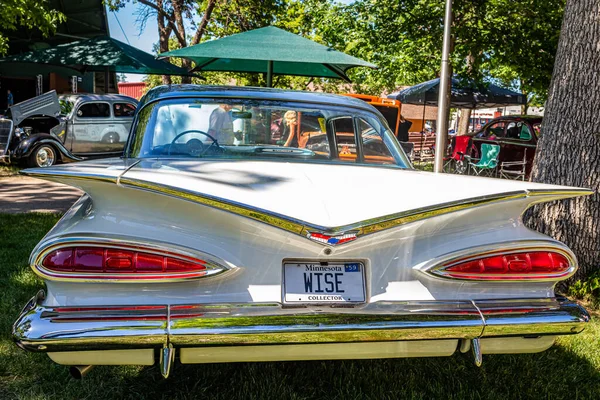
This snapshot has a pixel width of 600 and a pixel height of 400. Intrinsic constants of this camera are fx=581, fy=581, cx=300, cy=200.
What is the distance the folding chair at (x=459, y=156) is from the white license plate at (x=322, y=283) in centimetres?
1263

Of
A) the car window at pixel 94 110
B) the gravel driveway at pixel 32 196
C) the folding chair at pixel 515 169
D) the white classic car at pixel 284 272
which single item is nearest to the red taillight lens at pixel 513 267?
the white classic car at pixel 284 272

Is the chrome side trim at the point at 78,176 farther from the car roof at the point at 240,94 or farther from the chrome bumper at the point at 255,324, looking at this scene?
the car roof at the point at 240,94

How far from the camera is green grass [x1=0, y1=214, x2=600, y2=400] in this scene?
9.74 ft

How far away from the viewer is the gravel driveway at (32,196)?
338 inches

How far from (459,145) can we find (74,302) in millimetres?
14399

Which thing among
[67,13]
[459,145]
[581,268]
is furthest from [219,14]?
[581,268]

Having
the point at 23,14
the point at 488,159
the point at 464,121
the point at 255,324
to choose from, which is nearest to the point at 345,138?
the point at 255,324

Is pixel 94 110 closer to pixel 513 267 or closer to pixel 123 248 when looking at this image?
pixel 123 248

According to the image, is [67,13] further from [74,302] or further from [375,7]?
[74,302]

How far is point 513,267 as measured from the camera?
242 cm

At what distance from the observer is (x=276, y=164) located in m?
3.07

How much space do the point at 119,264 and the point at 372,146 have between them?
215cm

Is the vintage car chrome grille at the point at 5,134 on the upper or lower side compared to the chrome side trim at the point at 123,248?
lower

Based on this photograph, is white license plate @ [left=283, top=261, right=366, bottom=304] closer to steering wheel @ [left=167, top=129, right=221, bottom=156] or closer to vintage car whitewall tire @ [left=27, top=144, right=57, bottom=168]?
steering wheel @ [left=167, top=129, right=221, bottom=156]
